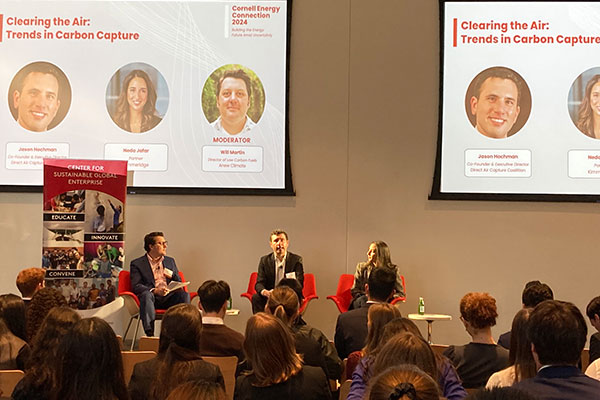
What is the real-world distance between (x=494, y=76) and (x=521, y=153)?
2.89ft

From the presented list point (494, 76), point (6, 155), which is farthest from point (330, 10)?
point (6, 155)

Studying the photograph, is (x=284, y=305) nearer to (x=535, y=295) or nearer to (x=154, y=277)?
(x=535, y=295)

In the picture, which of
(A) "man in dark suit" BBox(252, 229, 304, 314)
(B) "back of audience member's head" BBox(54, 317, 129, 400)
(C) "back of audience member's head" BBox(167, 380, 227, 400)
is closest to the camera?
(C) "back of audience member's head" BBox(167, 380, 227, 400)

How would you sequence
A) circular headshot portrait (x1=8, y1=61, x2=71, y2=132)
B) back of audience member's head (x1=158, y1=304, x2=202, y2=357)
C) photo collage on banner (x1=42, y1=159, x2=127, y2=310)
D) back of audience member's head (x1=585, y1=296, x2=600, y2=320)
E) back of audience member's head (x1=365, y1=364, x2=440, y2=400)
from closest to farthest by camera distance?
back of audience member's head (x1=365, y1=364, x2=440, y2=400) → back of audience member's head (x1=158, y1=304, x2=202, y2=357) → back of audience member's head (x1=585, y1=296, x2=600, y2=320) → photo collage on banner (x1=42, y1=159, x2=127, y2=310) → circular headshot portrait (x1=8, y1=61, x2=71, y2=132)

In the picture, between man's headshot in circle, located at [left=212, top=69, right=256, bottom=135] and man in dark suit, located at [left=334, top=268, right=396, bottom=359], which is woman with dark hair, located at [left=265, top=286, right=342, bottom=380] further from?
man's headshot in circle, located at [left=212, top=69, right=256, bottom=135]

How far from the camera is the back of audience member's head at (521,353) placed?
2.67 metres

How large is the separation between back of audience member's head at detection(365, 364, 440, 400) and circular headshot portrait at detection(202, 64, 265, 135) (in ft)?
20.3

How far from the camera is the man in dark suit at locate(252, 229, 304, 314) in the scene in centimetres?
722

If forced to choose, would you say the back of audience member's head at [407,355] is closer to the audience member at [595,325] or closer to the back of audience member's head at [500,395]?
the back of audience member's head at [500,395]

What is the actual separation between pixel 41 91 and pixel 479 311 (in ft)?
19.1

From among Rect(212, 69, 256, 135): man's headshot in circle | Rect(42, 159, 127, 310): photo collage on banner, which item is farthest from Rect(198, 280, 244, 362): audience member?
Rect(212, 69, 256, 135): man's headshot in circle

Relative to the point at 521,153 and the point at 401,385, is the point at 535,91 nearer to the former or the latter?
the point at 521,153

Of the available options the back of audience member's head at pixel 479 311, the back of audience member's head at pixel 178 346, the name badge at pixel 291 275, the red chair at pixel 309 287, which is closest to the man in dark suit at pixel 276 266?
the name badge at pixel 291 275

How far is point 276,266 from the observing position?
7.30 m
